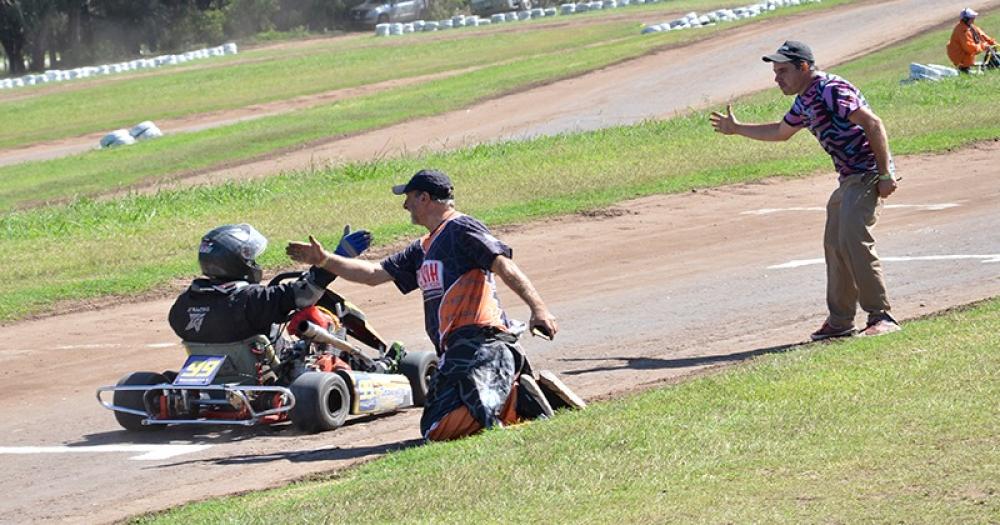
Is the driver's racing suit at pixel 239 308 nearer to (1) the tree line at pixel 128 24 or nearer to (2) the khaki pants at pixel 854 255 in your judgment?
(2) the khaki pants at pixel 854 255

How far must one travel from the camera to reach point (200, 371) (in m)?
10.1

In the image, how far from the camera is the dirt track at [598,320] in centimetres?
920

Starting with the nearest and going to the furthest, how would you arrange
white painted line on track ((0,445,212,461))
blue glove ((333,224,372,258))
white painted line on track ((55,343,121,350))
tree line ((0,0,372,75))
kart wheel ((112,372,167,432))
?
blue glove ((333,224,372,258)) → white painted line on track ((0,445,212,461)) → kart wheel ((112,372,167,432)) → white painted line on track ((55,343,121,350)) → tree line ((0,0,372,75))

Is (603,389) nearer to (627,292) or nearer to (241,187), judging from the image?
(627,292)

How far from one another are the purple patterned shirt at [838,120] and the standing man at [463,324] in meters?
2.92

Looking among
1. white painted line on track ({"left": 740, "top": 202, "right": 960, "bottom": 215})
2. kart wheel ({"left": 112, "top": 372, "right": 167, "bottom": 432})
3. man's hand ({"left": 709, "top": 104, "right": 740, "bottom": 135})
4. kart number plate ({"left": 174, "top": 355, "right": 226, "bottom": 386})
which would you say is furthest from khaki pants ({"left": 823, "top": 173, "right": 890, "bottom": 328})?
white painted line on track ({"left": 740, "top": 202, "right": 960, "bottom": 215})

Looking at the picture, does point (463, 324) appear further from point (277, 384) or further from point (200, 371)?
point (200, 371)

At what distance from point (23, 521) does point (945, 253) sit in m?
9.37

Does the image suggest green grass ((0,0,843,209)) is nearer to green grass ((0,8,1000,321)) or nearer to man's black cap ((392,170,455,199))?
green grass ((0,8,1000,321))

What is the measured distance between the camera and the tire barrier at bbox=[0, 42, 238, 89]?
184 ft

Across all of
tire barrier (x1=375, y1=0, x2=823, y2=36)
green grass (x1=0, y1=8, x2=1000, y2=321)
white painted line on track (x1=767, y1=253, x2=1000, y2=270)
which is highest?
white painted line on track (x1=767, y1=253, x2=1000, y2=270)

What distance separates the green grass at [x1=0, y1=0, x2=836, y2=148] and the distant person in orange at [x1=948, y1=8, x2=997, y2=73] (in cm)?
1983

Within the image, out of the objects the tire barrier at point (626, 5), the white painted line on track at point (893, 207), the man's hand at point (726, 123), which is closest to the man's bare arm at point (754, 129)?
the man's hand at point (726, 123)

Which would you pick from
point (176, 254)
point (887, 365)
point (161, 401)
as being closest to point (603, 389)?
point (887, 365)
